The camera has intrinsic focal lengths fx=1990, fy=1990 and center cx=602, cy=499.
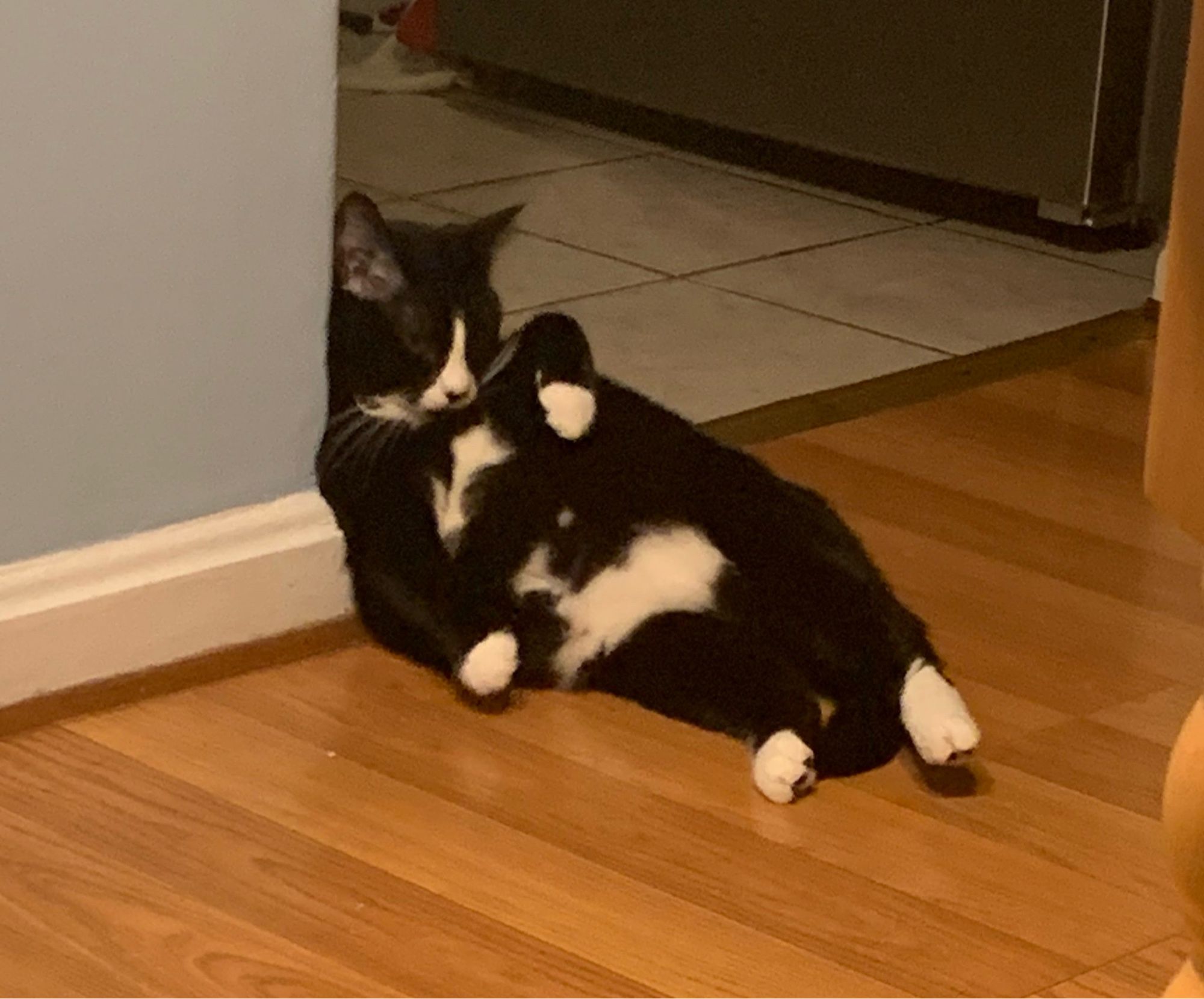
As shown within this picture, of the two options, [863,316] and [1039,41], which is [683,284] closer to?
[863,316]

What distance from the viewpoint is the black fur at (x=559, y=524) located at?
149 centimetres

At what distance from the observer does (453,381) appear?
4.98ft

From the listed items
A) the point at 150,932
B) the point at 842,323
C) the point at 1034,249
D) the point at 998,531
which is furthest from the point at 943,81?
the point at 150,932

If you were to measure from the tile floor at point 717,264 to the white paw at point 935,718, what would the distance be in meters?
0.72

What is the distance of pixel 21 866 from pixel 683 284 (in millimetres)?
1497

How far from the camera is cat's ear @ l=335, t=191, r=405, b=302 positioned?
60.0 inches

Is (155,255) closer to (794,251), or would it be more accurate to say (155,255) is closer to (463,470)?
(463,470)

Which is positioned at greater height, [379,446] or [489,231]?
[489,231]

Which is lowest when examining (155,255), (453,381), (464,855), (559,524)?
(464,855)

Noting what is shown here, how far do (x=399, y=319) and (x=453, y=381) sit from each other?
0.21 feet

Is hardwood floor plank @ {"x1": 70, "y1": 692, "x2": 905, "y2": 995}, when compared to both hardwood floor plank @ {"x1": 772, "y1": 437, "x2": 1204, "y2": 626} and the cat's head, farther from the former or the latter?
hardwood floor plank @ {"x1": 772, "y1": 437, "x2": 1204, "y2": 626}

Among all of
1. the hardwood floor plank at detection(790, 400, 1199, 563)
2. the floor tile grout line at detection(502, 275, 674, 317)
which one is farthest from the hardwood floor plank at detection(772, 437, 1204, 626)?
the floor tile grout line at detection(502, 275, 674, 317)

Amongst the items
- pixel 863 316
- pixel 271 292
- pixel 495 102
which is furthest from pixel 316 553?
pixel 495 102

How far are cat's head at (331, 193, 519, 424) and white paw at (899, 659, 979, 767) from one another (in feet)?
1.33
